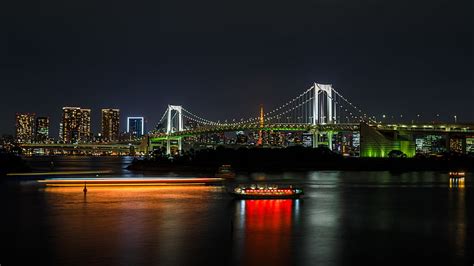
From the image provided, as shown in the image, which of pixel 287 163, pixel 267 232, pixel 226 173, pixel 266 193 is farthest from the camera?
pixel 287 163

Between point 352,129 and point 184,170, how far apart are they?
58.5ft

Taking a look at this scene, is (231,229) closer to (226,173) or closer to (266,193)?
(266,193)

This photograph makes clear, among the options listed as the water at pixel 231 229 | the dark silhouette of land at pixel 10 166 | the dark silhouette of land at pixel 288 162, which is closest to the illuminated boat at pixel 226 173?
the dark silhouette of land at pixel 288 162

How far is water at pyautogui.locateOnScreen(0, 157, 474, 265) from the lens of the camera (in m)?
13.9

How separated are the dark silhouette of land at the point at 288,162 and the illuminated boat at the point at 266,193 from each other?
87.5 feet

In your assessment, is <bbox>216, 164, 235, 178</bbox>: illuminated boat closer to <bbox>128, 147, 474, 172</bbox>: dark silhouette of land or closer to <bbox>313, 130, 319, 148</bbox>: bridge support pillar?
<bbox>128, 147, 474, 172</bbox>: dark silhouette of land

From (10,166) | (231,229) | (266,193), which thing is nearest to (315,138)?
(10,166)

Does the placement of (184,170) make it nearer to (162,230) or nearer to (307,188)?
(307,188)

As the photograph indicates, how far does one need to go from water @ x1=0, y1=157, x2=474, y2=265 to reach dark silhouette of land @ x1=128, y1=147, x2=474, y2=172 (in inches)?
1006

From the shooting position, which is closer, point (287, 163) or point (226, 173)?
point (226, 173)

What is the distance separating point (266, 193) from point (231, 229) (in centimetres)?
842

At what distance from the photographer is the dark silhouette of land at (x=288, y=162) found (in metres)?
54.8

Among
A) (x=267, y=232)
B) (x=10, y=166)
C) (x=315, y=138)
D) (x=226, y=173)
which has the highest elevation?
(x=315, y=138)

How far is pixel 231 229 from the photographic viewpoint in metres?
17.3
